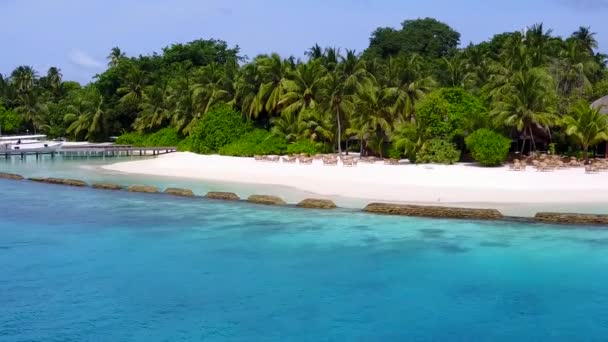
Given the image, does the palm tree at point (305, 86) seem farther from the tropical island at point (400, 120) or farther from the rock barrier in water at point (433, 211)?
the rock barrier in water at point (433, 211)

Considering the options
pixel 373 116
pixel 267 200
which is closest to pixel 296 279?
pixel 267 200

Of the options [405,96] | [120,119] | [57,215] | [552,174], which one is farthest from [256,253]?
[120,119]

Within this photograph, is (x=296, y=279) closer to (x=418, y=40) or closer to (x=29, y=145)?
(x=29, y=145)

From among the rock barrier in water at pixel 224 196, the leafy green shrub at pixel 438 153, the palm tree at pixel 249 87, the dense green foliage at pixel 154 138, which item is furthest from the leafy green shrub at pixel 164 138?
the rock barrier in water at pixel 224 196

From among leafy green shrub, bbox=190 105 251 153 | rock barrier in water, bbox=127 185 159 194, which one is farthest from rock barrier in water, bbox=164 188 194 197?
leafy green shrub, bbox=190 105 251 153

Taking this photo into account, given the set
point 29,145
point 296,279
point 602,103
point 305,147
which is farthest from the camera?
point 29,145

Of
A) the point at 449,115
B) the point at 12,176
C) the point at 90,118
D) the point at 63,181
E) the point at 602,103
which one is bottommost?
the point at 63,181

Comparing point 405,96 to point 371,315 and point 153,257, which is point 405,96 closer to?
point 153,257
